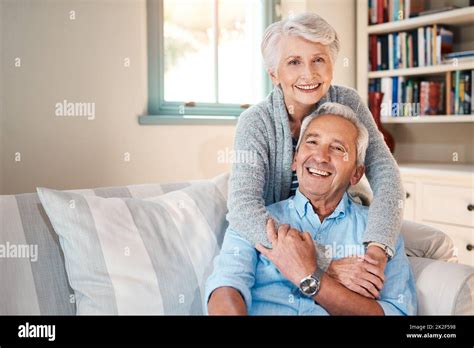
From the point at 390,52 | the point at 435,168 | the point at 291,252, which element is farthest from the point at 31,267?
the point at 390,52

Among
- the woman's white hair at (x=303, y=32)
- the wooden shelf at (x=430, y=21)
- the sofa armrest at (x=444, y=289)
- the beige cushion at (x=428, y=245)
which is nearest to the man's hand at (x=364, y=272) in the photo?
the sofa armrest at (x=444, y=289)

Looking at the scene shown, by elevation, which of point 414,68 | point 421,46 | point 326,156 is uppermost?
point 421,46

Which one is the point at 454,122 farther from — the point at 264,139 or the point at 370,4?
the point at 264,139

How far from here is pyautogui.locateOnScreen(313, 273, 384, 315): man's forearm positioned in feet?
2.91

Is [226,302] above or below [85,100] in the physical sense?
below

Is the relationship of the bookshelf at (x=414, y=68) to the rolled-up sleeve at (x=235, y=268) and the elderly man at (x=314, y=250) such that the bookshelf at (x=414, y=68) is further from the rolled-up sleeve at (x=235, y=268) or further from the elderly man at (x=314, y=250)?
the rolled-up sleeve at (x=235, y=268)

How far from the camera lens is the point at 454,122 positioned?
7.16 ft

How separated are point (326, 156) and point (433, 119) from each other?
1288 millimetres

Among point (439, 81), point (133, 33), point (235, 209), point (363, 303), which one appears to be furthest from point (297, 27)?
point (439, 81)

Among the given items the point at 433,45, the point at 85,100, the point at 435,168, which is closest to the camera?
the point at 85,100

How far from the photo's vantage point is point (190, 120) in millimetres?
1877

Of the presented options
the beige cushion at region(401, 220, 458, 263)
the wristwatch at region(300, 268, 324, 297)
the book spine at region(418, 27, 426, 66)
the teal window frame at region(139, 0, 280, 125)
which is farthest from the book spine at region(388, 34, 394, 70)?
the wristwatch at region(300, 268, 324, 297)

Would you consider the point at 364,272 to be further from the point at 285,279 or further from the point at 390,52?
the point at 390,52

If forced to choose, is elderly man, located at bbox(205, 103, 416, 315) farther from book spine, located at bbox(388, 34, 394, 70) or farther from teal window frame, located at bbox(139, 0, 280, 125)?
book spine, located at bbox(388, 34, 394, 70)
